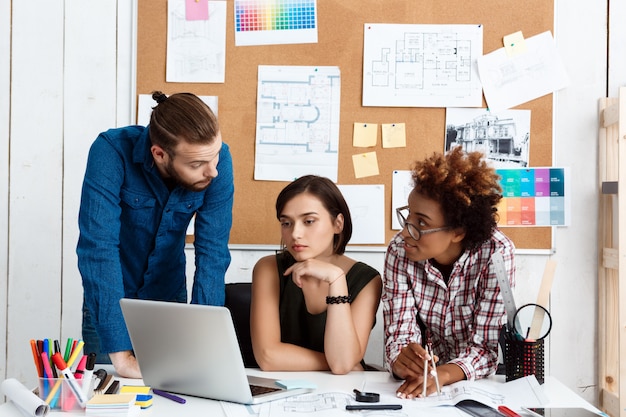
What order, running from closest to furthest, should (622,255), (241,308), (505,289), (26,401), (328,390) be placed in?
(26,401)
(328,390)
(505,289)
(241,308)
(622,255)

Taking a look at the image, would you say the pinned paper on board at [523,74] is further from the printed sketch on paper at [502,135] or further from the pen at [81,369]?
the pen at [81,369]

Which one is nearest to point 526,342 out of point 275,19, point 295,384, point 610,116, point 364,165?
point 295,384

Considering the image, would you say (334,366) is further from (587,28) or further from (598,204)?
(587,28)

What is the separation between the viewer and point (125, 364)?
1.49 metres

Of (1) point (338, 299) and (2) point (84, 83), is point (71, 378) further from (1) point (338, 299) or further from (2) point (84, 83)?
(2) point (84, 83)

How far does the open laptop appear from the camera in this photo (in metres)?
1.21

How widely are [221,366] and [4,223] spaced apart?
1.66 meters

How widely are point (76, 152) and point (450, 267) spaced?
1.57m

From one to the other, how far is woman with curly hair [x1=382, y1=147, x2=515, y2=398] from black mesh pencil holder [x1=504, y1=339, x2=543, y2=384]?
2.5 inches

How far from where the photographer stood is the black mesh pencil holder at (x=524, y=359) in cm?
147

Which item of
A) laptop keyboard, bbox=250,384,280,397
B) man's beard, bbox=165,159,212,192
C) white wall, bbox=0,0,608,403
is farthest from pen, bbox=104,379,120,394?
white wall, bbox=0,0,608,403

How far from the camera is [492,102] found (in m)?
2.49

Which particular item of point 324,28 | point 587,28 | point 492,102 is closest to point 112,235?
point 324,28

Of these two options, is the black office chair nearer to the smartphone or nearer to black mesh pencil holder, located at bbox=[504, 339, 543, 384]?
black mesh pencil holder, located at bbox=[504, 339, 543, 384]
